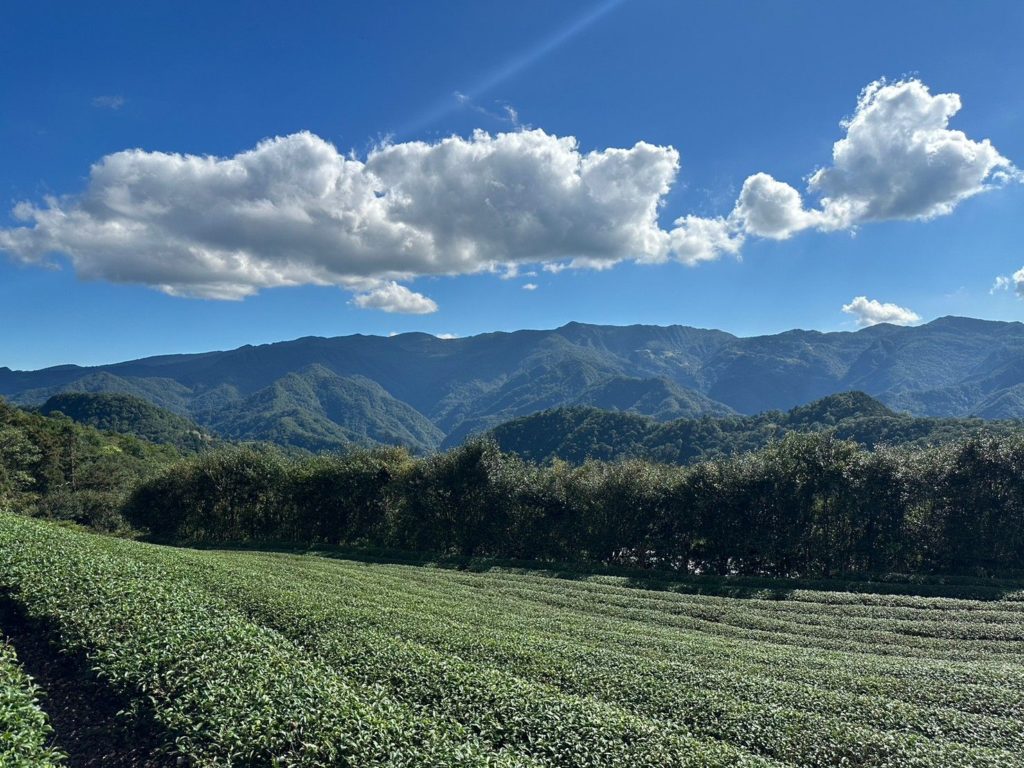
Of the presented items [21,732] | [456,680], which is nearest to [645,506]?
[456,680]

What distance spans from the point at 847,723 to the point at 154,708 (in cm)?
1365

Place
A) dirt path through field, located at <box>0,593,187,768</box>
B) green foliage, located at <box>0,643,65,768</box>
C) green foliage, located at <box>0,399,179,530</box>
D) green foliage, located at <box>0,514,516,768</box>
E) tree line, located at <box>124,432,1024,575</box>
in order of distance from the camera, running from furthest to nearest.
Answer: green foliage, located at <box>0,399,179,530</box>
tree line, located at <box>124,432,1024,575</box>
dirt path through field, located at <box>0,593,187,768</box>
green foliage, located at <box>0,514,516,768</box>
green foliage, located at <box>0,643,65,768</box>

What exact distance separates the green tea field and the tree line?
1891cm

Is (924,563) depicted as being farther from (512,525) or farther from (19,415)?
(19,415)

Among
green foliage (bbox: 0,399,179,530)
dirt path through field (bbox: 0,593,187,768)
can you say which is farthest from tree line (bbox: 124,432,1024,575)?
dirt path through field (bbox: 0,593,187,768)

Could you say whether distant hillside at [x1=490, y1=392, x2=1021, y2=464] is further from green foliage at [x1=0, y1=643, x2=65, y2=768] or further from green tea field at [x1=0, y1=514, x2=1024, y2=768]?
green foliage at [x1=0, y1=643, x2=65, y2=768]

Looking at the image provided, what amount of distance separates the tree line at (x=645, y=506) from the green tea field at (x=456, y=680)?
62.0ft

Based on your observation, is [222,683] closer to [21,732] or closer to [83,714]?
[21,732]

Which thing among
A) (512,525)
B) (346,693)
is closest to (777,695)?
(346,693)

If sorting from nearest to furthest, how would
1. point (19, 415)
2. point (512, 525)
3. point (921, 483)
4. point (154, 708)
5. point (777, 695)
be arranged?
point (154, 708) → point (777, 695) → point (921, 483) → point (512, 525) → point (19, 415)

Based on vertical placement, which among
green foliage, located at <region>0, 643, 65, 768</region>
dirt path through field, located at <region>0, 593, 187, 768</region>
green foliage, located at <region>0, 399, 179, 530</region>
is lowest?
green foliage, located at <region>0, 399, 179, 530</region>

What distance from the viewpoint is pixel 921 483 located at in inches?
1581

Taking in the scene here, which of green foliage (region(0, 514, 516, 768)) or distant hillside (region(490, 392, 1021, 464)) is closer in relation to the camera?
green foliage (region(0, 514, 516, 768))

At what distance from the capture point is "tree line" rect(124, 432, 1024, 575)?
131ft
